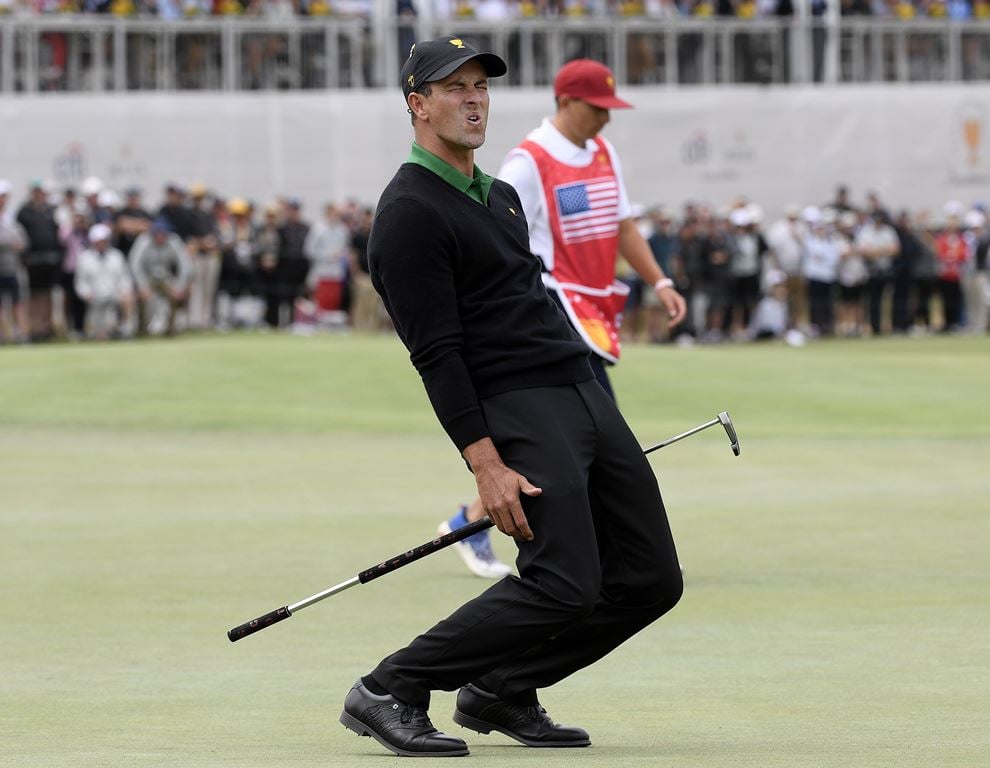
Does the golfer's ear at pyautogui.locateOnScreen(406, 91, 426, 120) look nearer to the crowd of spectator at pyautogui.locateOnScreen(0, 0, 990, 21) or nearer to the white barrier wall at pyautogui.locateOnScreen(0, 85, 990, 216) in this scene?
the white barrier wall at pyautogui.locateOnScreen(0, 85, 990, 216)

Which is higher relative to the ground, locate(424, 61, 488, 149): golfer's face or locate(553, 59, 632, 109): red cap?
locate(553, 59, 632, 109): red cap

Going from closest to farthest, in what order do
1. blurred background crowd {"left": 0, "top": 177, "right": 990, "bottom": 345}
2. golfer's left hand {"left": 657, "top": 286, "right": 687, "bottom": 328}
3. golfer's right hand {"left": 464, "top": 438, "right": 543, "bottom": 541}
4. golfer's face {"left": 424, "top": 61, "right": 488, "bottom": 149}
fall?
golfer's right hand {"left": 464, "top": 438, "right": 543, "bottom": 541} → golfer's face {"left": 424, "top": 61, "right": 488, "bottom": 149} → golfer's left hand {"left": 657, "top": 286, "right": 687, "bottom": 328} → blurred background crowd {"left": 0, "top": 177, "right": 990, "bottom": 345}

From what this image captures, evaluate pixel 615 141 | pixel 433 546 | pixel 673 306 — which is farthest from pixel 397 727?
pixel 615 141

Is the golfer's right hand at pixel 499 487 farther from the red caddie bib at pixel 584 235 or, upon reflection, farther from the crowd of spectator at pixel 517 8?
the crowd of spectator at pixel 517 8

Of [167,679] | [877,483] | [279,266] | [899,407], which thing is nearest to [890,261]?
[279,266]

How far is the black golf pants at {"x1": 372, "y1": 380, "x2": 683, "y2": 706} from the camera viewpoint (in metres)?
6.03

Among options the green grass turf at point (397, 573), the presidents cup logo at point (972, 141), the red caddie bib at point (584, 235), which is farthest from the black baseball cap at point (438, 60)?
the presidents cup logo at point (972, 141)

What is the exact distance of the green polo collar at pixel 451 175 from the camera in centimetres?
611

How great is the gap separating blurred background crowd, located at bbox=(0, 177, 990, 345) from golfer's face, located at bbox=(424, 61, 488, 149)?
22.7 meters

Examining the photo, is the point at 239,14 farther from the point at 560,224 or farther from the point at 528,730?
the point at 528,730

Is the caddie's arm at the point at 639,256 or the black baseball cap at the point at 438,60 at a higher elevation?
the black baseball cap at the point at 438,60

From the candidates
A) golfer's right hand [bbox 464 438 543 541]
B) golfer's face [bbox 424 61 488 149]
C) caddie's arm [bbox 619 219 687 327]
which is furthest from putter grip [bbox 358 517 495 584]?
caddie's arm [bbox 619 219 687 327]

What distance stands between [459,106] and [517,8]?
98.1ft

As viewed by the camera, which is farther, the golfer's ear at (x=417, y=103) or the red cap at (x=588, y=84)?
the red cap at (x=588, y=84)
